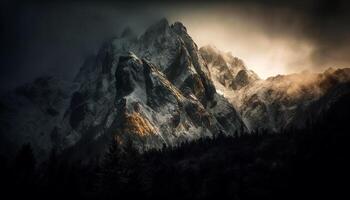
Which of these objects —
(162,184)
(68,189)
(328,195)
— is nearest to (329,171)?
(328,195)

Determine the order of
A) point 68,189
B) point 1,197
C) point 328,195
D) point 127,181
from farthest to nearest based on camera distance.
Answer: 1. point 328,195
2. point 68,189
3. point 1,197
4. point 127,181

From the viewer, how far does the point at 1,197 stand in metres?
126

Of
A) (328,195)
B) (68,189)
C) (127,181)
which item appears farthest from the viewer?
(328,195)

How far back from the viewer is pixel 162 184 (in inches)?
7707

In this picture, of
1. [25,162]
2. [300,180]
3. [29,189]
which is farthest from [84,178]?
[300,180]

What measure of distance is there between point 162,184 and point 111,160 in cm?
8538

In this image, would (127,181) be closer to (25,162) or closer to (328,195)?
(25,162)

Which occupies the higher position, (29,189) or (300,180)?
(300,180)

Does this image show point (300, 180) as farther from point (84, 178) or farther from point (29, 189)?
point (29, 189)

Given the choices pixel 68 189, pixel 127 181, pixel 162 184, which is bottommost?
pixel 127 181

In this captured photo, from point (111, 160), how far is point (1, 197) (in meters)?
29.6

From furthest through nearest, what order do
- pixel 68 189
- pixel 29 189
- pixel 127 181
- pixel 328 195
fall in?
pixel 328 195 < pixel 68 189 < pixel 29 189 < pixel 127 181

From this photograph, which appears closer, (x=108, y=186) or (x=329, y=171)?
(x=108, y=186)

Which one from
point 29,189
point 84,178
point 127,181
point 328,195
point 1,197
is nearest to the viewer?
point 127,181
